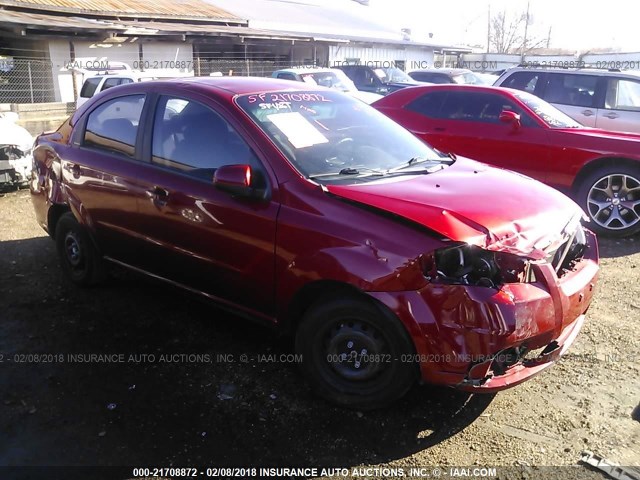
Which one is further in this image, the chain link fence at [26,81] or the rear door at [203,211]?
the chain link fence at [26,81]

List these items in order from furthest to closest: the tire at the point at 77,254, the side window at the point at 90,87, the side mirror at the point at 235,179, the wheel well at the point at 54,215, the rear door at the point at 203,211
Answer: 1. the side window at the point at 90,87
2. the wheel well at the point at 54,215
3. the tire at the point at 77,254
4. the rear door at the point at 203,211
5. the side mirror at the point at 235,179

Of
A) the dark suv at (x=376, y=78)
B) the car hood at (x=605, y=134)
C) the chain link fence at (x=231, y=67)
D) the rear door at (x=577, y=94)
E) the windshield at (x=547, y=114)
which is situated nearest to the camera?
the car hood at (x=605, y=134)

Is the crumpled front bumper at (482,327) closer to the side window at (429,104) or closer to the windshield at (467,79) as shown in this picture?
the side window at (429,104)

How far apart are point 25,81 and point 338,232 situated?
16.8m

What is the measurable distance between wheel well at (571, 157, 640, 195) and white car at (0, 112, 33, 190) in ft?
23.2

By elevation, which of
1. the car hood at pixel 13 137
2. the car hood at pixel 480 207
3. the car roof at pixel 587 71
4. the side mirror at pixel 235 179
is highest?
the car roof at pixel 587 71

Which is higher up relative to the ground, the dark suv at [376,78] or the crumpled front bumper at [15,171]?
the dark suv at [376,78]

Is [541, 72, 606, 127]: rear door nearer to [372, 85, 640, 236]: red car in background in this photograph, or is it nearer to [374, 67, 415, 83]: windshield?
[372, 85, 640, 236]: red car in background

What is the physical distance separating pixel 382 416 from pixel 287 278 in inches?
35.7

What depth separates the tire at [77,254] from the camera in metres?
4.80

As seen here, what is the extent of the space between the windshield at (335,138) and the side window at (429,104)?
3.77 m

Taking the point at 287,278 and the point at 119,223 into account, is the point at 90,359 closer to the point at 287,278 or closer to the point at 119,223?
the point at 119,223

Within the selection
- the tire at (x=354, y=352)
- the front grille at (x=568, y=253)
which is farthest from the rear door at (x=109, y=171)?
the front grille at (x=568, y=253)

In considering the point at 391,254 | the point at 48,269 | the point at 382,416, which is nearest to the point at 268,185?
the point at 391,254
